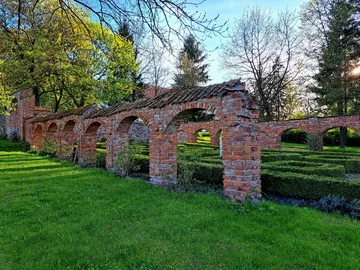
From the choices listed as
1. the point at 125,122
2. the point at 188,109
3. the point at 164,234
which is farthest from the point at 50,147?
the point at 164,234

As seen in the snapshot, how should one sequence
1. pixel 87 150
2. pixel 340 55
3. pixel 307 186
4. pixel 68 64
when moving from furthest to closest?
pixel 340 55, pixel 68 64, pixel 87 150, pixel 307 186

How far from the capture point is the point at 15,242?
2.99 meters

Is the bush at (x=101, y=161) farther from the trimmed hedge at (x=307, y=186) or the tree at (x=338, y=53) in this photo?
the tree at (x=338, y=53)

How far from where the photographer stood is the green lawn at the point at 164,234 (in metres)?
2.60

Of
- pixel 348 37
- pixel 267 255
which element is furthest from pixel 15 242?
pixel 348 37

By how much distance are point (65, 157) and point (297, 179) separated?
9994mm

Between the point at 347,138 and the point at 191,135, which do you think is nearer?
the point at 347,138

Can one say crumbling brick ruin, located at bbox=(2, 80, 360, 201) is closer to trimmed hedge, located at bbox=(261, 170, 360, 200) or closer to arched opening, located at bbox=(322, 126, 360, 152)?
trimmed hedge, located at bbox=(261, 170, 360, 200)

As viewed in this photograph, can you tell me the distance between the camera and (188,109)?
5656 millimetres

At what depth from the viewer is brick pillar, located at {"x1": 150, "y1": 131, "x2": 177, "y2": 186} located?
6336 mm

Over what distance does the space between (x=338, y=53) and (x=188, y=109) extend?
61.2 feet

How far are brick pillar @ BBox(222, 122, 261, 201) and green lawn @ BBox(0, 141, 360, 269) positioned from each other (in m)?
0.38

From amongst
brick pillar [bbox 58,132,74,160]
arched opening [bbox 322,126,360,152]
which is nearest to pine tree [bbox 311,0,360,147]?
arched opening [bbox 322,126,360,152]

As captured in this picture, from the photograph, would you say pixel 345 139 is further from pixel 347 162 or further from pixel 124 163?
pixel 124 163
